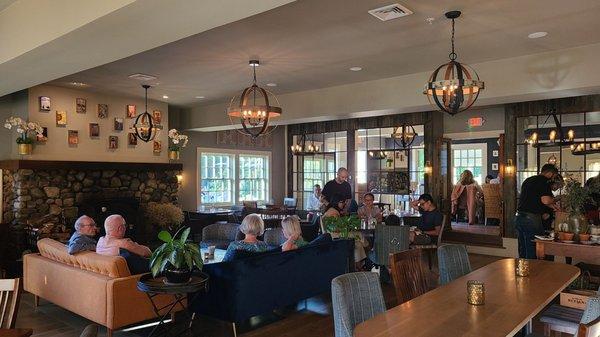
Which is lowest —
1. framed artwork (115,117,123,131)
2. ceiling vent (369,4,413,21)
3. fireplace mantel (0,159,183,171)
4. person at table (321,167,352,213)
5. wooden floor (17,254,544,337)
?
wooden floor (17,254,544,337)

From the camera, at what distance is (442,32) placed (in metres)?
4.51

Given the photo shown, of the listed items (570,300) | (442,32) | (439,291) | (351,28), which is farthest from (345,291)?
(442,32)

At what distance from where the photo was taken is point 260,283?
3896 millimetres

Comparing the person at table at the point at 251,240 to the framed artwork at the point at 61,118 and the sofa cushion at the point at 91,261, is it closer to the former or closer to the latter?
the sofa cushion at the point at 91,261

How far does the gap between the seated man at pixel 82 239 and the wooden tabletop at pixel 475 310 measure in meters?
3.32

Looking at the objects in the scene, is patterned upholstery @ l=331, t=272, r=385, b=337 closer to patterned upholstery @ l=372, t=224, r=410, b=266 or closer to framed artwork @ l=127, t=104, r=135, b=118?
patterned upholstery @ l=372, t=224, r=410, b=266

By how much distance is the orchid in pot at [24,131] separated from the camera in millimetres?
6777

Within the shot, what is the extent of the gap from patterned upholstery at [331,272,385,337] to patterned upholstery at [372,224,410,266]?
3065 millimetres

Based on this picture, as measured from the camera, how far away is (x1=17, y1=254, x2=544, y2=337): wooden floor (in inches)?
158

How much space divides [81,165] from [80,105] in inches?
42.7

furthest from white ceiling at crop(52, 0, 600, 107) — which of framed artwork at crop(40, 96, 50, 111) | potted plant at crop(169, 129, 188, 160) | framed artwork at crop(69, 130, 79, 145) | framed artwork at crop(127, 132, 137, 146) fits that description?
potted plant at crop(169, 129, 188, 160)

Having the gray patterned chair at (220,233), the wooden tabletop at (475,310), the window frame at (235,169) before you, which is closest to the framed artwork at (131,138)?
the window frame at (235,169)

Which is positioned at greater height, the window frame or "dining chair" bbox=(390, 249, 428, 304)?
the window frame

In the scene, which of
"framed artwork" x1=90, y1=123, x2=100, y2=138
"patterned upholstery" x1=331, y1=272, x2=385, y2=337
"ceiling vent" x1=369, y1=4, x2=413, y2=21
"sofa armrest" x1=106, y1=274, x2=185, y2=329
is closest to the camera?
"patterned upholstery" x1=331, y1=272, x2=385, y2=337
